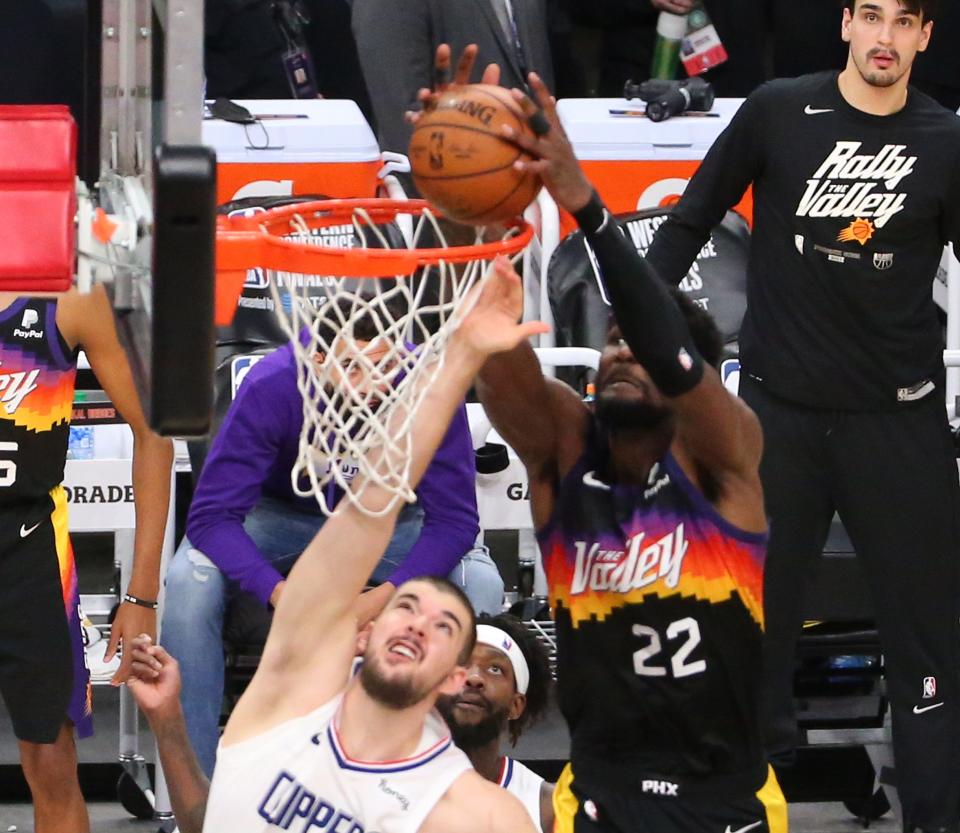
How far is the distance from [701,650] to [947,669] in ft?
3.86

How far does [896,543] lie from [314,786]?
174 centimetres

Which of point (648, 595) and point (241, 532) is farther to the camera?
point (241, 532)

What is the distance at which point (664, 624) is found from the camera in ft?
13.0

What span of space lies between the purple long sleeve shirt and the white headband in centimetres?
32

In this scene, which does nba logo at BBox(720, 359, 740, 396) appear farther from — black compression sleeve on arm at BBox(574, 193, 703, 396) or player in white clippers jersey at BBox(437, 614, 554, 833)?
black compression sleeve on arm at BBox(574, 193, 703, 396)

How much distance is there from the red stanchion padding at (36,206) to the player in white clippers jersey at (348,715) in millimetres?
757

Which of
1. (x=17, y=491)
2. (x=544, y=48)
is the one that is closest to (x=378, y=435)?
(x=17, y=491)

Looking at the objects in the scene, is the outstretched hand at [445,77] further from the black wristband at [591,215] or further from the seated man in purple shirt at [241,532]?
the seated man in purple shirt at [241,532]

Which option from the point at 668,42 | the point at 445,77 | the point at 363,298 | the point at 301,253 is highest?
the point at 445,77

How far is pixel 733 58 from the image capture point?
7.23 m

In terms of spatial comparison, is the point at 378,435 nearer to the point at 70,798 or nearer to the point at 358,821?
the point at 358,821

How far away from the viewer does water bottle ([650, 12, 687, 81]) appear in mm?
6922

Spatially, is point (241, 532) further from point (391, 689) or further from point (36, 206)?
point (36, 206)

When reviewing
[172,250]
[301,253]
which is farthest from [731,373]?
[172,250]
